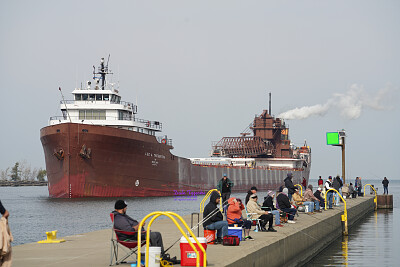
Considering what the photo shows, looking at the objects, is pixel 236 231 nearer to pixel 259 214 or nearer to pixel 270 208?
pixel 259 214

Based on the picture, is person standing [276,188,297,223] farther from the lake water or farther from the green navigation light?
the green navigation light

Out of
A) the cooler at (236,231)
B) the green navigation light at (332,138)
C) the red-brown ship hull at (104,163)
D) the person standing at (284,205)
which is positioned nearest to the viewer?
the cooler at (236,231)

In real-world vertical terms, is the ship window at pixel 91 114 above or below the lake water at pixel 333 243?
above

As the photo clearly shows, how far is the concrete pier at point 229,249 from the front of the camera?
9.76m

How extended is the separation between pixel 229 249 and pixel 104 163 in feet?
107

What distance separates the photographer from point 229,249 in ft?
34.9

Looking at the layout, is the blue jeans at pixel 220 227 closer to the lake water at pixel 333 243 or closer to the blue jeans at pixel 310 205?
the lake water at pixel 333 243

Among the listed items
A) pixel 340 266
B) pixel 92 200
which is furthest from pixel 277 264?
pixel 92 200

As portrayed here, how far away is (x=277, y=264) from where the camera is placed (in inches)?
473

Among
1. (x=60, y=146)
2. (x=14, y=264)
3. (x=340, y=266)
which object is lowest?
(x=340, y=266)

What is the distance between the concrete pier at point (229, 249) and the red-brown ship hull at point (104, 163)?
952 inches

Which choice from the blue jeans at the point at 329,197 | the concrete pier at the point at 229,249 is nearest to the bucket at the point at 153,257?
the concrete pier at the point at 229,249

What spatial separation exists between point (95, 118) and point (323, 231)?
102ft

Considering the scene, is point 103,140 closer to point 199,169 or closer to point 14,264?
point 199,169
